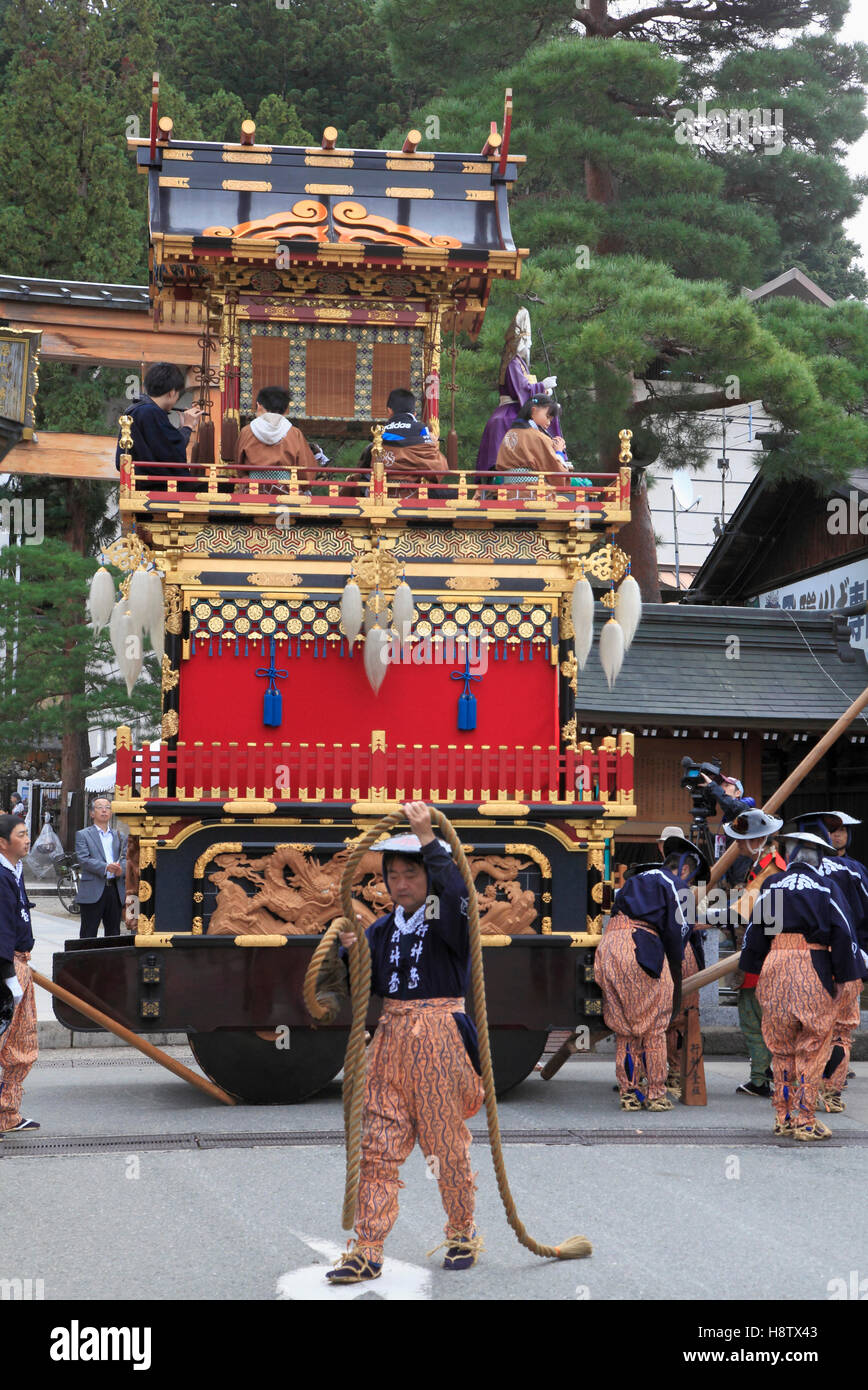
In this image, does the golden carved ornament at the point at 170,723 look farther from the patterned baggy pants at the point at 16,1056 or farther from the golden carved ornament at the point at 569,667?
the golden carved ornament at the point at 569,667

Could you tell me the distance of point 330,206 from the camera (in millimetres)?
13281

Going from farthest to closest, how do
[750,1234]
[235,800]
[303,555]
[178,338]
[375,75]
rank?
[375,75]
[178,338]
[303,555]
[235,800]
[750,1234]

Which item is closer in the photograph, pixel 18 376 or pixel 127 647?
pixel 127 647

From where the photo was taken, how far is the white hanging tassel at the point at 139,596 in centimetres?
1143

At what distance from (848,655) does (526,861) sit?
12.2 metres

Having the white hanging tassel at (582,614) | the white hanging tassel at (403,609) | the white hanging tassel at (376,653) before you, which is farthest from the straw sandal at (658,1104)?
the white hanging tassel at (403,609)

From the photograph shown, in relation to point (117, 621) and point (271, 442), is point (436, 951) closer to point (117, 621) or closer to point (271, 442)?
point (117, 621)

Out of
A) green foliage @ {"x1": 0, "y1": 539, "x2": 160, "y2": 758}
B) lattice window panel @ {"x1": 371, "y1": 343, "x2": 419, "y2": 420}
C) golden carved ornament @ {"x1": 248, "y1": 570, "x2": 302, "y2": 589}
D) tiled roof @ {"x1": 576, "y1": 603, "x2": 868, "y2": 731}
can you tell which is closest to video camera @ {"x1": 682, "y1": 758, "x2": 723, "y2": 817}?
golden carved ornament @ {"x1": 248, "y1": 570, "x2": 302, "y2": 589}

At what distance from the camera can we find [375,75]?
4006 cm

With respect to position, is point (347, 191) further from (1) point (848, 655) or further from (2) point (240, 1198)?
(1) point (848, 655)

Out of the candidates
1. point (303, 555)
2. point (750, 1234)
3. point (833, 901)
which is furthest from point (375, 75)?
point (750, 1234)

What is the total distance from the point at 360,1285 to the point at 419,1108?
71cm

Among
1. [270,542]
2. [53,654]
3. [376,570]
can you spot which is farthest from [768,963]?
[53,654]

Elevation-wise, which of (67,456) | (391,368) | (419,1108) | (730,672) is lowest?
(419,1108)
